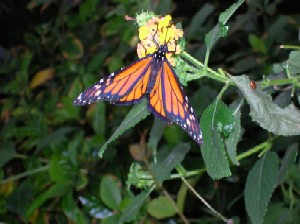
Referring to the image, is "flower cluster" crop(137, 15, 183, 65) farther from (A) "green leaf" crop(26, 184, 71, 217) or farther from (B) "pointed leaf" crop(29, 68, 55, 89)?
(B) "pointed leaf" crop(29, 68, 55, 89)

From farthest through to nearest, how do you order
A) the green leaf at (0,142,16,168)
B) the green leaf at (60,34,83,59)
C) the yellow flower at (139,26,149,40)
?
the green leaf at (60,34,83,59) < the green leaf at (0,142,16,168) < the yellow flower at (139,26,149,40)

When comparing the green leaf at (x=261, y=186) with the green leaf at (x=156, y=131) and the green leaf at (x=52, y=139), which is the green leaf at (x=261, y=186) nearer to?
the green leaf at (x=156, y=131)

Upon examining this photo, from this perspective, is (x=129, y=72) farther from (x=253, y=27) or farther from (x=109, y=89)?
(x=253, y=27)

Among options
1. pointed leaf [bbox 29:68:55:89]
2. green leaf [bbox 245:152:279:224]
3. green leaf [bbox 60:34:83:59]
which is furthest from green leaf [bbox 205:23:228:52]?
pointed leaf [bbox 29:68:55:89]

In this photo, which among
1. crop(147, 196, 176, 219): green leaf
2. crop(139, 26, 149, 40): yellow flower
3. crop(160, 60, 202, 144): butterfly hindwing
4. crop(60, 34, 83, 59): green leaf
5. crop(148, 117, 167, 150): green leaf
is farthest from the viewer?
crop(60, 34, 83, 59): green leaf

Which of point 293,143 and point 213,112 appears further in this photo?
point 293,143

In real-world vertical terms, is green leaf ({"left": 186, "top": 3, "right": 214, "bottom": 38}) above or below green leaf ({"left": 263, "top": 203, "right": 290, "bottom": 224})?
above

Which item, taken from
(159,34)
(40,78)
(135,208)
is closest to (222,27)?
(159,34)

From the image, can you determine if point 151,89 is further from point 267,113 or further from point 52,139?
point 52,139

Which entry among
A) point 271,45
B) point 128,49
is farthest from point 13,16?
point 271,45
